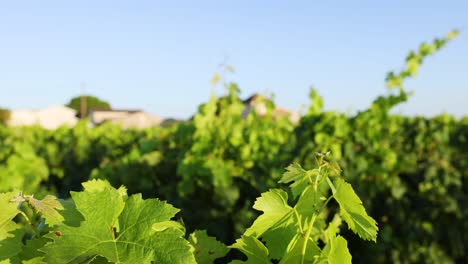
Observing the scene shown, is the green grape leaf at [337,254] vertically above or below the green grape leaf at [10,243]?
above

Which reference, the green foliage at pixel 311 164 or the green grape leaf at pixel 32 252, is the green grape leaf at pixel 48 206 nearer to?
the green grape leaf at pixel 32 252

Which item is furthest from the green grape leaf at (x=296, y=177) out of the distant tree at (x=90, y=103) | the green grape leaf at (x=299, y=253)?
the distant tree at (x=90, y=103)

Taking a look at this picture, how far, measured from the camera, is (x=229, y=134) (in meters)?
5.66

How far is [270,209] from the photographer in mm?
1080

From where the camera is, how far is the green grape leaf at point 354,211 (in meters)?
1.08

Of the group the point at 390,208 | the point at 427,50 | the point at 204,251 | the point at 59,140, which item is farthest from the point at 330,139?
the point at 59,140

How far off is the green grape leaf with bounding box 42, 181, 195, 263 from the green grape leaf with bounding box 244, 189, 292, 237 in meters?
0.19

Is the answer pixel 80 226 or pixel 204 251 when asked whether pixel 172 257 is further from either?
pixel 204 251

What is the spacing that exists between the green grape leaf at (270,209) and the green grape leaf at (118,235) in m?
0.19

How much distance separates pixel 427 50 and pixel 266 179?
2418mm

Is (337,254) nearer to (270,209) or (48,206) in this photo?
(270,209)

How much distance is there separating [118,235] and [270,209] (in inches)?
11.3

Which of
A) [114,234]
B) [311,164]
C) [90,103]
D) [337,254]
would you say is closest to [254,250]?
[337,254]

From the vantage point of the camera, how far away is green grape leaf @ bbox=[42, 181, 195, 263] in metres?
0.93
